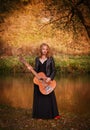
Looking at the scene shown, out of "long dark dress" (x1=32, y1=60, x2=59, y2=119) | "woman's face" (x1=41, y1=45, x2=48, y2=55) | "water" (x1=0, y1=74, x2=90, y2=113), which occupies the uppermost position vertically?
"woman's face" (x1=41, y1=45, x2=48, y2=55)

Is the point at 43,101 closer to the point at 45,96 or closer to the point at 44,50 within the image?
the point at 45,96

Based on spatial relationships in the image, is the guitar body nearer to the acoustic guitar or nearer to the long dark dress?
the acoustic guitar

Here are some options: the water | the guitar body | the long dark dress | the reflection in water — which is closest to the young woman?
the long dark dress

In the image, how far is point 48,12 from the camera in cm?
1459

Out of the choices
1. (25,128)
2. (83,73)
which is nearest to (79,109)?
(25,128)

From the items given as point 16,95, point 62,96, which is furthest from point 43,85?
point 16,95

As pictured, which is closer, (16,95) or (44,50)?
(44,50)

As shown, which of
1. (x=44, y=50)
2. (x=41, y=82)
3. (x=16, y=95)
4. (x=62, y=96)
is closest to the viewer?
(x=41, y=82)

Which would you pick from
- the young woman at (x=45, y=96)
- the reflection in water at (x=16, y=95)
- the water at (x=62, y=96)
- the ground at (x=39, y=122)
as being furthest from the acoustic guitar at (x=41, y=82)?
the reflection in water at (x=16, y=95)

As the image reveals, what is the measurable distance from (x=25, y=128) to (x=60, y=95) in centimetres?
393

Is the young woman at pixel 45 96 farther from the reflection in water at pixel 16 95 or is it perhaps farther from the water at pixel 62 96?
the reflection in water at pixel 16 95

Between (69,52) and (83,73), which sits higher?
(69,52)

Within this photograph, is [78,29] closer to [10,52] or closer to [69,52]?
[69,52]

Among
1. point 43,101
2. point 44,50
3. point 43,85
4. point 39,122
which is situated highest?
point 44,50
